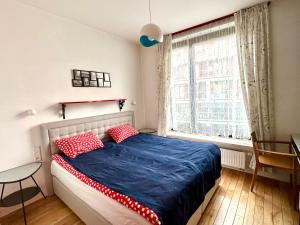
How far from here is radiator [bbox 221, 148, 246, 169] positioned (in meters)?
2.77

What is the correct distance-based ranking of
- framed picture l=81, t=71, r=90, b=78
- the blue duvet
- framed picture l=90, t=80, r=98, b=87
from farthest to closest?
framed picture l=90, t=80, r=98, b=87, framed picture l=81, t=71, r=90, b=78, the blue duvet

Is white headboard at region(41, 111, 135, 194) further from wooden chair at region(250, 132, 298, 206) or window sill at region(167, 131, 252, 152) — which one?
wooden chair at region(250, 132, 298, 206)

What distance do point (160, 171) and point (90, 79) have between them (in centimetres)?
207

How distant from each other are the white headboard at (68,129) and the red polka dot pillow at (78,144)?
0.36 feet

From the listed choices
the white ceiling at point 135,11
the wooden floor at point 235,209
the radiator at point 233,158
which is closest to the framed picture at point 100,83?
the white ceiling at point 135,11

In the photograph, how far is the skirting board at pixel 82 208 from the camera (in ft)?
5.09

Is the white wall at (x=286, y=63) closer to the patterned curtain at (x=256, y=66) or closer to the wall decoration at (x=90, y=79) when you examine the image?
the patterned curtain at (x=256, y=66)

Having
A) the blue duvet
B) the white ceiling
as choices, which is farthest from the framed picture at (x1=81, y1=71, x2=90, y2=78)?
the blue duvet

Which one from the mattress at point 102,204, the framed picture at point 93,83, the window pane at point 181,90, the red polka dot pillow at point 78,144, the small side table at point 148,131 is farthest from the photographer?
the small side table at point 148,131

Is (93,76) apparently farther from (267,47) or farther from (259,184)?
(259,184)

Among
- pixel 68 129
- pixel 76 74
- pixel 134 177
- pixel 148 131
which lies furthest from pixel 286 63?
pixel 68 129

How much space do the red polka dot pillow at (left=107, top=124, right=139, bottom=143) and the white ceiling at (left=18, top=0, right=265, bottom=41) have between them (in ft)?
6.27

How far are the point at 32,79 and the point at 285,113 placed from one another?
12.1ft

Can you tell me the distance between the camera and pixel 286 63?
239cm
